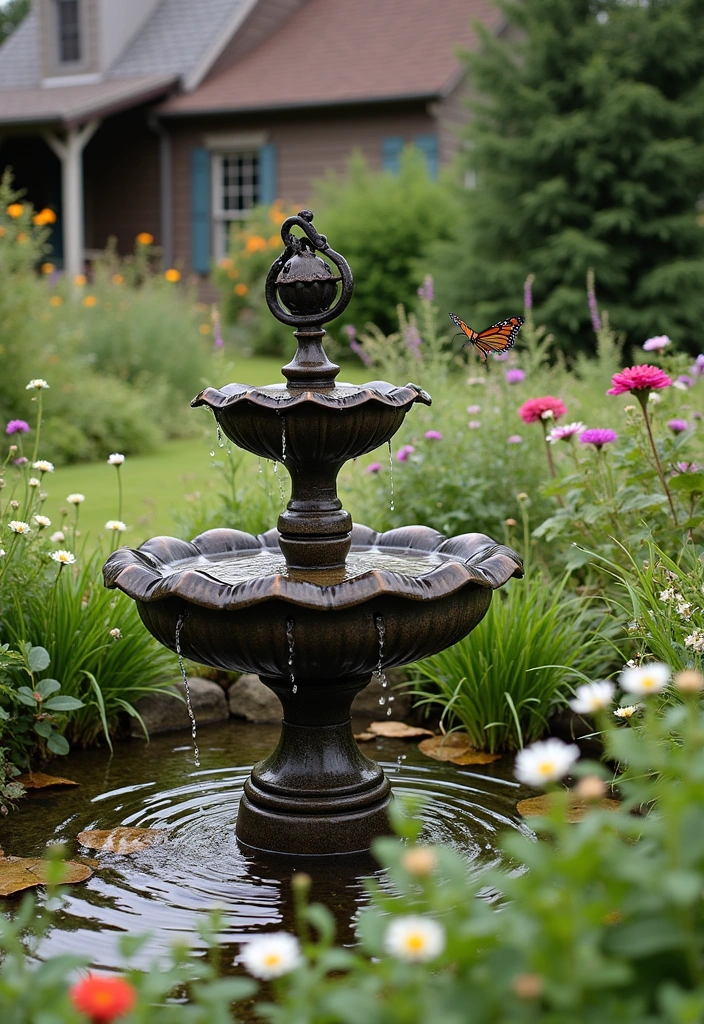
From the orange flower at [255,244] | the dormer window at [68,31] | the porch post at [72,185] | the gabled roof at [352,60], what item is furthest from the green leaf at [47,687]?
the dormer window at [68,31]

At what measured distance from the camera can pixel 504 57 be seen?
12516mm

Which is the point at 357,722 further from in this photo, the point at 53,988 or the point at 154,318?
the point at 154,318

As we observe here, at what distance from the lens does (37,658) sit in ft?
12.8

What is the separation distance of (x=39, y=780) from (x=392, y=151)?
16644 millimetres

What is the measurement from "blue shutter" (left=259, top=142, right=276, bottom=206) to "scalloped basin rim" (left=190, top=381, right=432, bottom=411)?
17.7 meters

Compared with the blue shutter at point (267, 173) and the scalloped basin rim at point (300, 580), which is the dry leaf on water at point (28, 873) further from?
the blue shutter at point (267, 173)

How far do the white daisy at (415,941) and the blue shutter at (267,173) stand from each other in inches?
780

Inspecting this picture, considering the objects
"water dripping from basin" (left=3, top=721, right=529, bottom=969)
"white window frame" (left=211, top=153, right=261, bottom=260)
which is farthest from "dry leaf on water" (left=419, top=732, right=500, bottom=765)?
"white window frame" (left=211, top=153, right=261, bottom=260)

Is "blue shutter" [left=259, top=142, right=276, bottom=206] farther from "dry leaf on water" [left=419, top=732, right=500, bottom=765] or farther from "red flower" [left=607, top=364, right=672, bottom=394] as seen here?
"red flower" [left=607, top=364, right=672, bottom=394]

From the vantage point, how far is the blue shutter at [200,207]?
2070cm

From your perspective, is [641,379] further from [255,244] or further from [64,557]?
[255,244]

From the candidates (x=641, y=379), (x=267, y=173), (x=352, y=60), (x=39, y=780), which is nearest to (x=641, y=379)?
(x=641, y=379)

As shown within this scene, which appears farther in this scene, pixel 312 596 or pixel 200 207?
pixel 200 207

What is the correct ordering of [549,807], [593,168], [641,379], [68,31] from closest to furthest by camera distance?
[549,807], [641,379], [593,168], [68,31]
